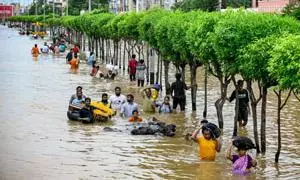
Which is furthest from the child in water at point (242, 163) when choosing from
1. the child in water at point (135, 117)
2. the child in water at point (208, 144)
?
the child in water at point (135, 117)

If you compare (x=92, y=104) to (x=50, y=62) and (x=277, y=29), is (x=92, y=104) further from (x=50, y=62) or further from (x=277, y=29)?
Answer: (x=50, y=62)

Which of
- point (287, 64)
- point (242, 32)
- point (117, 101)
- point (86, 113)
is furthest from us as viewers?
point (117, 101)

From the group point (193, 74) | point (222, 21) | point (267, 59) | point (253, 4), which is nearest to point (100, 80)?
point (193, 74)

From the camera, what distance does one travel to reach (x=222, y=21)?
1778 centimetres

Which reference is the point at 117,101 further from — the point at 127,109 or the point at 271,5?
the point at 271,5

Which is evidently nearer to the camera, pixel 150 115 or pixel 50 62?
pixel 150 115

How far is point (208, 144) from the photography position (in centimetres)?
1616

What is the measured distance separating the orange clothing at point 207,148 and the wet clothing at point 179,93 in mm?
8966

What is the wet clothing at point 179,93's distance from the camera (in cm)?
2534

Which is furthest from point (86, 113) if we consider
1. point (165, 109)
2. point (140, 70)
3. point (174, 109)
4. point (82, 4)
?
point (82, 4)

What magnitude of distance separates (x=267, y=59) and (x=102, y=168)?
177 inches

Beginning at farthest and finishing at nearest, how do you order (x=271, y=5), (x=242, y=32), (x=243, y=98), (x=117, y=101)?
(x=271, y=5) < (x=117, y=101) < (x=243, y=98) < (x=242, y=32)

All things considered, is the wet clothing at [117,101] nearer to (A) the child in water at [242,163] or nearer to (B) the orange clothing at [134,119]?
(B) the orange clothing at [134,119]

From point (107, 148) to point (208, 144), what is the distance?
3.43 metres
